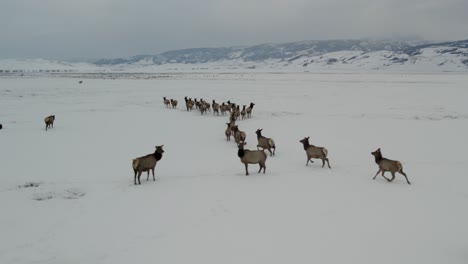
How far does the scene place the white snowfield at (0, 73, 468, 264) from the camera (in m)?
6.58

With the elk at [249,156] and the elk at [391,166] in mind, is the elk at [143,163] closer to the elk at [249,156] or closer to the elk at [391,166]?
the elk at [249,156]

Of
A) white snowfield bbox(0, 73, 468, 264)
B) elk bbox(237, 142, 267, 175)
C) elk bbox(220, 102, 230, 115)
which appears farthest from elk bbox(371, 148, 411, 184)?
elk bbox(220, 102, 230, 115)

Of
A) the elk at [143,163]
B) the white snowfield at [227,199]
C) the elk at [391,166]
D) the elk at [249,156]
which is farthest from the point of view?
the elk at [249,156]

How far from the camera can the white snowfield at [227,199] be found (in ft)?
21.6

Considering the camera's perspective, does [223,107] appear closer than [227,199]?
No

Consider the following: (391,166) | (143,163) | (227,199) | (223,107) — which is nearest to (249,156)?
(227,199)

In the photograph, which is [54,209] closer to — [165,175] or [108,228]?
[108,228]

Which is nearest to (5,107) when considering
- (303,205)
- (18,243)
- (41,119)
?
(41,119)

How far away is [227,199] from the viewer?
9.09 meters

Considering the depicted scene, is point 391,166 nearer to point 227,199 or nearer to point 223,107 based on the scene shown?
point 227,199

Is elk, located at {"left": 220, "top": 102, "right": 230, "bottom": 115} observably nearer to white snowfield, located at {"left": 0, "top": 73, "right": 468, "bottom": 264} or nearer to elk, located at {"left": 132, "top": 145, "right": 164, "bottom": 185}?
white snowfield, located at {"left": 0, "top": 73, "right": 468, "bottom": 264}

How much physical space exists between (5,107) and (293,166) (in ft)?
80.7

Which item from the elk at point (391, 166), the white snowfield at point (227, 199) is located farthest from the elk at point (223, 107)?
the elk at point (391, 166)

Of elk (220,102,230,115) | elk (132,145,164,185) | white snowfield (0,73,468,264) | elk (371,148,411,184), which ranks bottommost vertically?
white snowfield (0,73,468,264)
